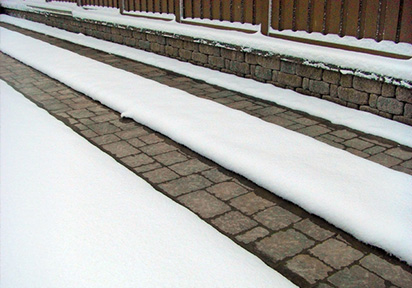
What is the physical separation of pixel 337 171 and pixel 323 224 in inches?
27.1

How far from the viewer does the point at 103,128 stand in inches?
188

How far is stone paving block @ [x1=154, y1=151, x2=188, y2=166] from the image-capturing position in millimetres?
3945

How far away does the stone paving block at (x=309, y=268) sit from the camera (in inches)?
98.4

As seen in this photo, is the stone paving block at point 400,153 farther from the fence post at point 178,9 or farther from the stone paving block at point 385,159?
the fence post at point 178,9

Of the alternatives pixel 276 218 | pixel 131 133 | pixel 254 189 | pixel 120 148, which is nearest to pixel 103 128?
pixel 131 133

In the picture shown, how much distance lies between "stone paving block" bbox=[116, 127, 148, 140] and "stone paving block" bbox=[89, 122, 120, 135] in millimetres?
121

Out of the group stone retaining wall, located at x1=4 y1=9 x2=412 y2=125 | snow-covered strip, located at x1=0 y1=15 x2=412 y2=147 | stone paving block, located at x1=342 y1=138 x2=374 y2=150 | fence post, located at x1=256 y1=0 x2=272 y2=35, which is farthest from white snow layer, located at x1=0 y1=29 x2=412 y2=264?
fence post, located at x1=256 y1=0 x2=272 y2=35

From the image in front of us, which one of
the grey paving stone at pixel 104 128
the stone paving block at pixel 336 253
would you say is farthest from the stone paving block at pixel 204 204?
the grey paving stone at pixel 104 128

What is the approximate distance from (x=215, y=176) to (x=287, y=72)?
2.60 meters

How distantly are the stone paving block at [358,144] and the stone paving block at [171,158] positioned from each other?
1.54m

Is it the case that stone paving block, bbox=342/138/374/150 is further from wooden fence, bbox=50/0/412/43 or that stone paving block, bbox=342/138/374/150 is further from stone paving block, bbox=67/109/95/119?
stone paving block, bbox=67/109/95/119

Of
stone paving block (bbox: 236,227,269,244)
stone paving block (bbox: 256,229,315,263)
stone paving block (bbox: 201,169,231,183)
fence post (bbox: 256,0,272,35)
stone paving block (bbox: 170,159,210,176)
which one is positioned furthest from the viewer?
fence post (bbox: 256,0,272,35)

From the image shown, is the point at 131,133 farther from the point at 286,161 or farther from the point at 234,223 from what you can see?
the point at 234,223

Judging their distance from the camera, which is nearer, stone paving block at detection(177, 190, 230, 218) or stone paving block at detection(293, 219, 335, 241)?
stone paving block at detection(293, 219, 335, 241)
